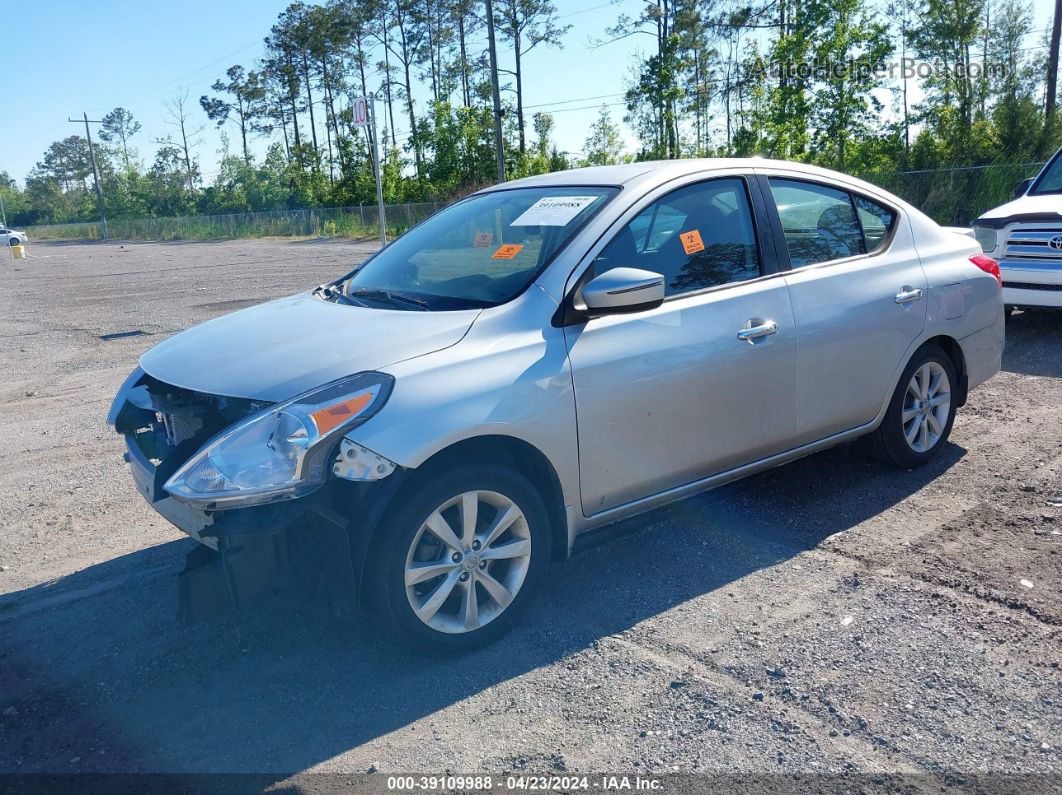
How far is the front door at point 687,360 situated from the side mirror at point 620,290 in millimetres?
126

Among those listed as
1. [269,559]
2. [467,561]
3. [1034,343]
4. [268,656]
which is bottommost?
[268,656]

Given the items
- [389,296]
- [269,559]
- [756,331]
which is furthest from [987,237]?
[269,559]

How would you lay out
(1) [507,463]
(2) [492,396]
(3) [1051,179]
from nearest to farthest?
(2) [492,396] → (1) [507,463] → (3) [1051,179]

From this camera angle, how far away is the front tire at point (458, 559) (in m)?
3.24

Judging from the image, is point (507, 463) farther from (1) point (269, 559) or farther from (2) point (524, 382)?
(1) point (269, 559)

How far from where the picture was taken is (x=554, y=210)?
13.8ft

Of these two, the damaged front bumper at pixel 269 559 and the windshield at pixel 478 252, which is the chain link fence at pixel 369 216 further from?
the damaged front bumper at pixel 269 559

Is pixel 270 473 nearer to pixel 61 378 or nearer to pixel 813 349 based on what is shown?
pixel 813 349

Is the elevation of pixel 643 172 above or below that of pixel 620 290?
above

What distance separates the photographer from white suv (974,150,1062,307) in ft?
28.9

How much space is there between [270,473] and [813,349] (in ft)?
8.81

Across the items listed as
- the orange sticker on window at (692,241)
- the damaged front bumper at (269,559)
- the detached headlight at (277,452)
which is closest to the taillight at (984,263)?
the orange sticker on window at (692,241)

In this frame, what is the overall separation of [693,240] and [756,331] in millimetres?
516

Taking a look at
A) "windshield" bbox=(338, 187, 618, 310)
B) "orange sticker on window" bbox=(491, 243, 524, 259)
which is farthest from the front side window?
"orange sticker on window" bbox=(491, 243, 524, 259)
